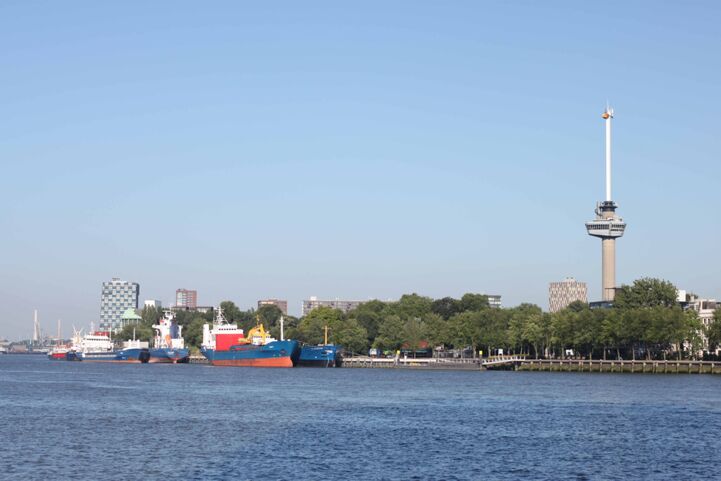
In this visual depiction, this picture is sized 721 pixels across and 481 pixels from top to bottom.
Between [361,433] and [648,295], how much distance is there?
13382 centimetres

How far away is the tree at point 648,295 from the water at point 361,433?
75684 mm

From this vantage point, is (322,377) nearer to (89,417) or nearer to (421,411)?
(421,411)

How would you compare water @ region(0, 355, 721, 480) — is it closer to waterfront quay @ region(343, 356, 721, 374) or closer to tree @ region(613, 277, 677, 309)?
waterfront quay @ region(343, 356, 721, 374)

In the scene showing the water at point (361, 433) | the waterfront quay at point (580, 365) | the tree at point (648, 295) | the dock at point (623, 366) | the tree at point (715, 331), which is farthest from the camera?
the tree at point (648, 295)

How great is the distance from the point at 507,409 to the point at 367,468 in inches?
1460

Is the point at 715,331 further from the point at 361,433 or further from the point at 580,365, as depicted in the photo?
the point at 361,433

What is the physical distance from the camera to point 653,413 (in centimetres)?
8619

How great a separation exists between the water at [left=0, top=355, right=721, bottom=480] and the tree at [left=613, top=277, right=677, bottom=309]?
248ft

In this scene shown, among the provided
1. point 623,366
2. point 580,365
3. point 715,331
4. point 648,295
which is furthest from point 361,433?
point 648,295

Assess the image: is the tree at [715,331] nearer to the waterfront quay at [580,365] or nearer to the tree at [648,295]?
the waterfront quay at [580,365]

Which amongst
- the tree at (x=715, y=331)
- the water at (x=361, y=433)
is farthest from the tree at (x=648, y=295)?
the water at (x=361, y=433)

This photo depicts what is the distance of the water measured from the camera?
54.7 meters

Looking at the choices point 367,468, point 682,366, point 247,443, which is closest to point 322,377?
point 682,366

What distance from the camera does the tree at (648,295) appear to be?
194m
